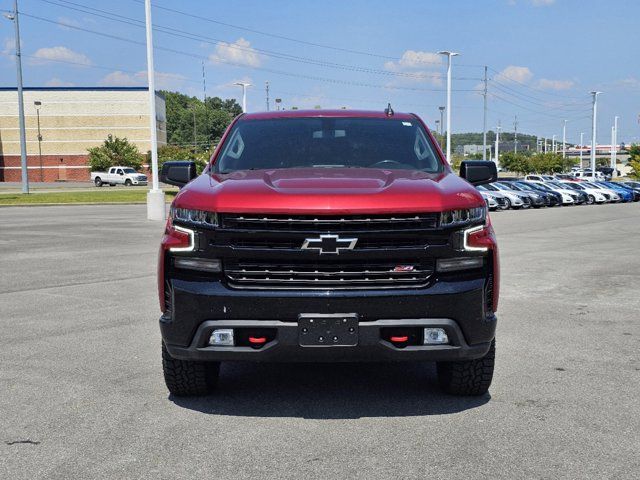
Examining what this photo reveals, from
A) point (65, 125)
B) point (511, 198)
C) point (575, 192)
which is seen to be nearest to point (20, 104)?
point (511, 198)

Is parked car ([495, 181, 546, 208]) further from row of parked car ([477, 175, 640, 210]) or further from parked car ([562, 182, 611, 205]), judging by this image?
parked car ([562, 182, 611, 205])

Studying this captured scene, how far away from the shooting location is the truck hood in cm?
423

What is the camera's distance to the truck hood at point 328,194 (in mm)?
4234

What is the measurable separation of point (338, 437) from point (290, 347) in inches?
23.0

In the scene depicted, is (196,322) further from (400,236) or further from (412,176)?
(412,176)

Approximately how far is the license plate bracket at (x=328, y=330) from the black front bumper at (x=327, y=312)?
3cm

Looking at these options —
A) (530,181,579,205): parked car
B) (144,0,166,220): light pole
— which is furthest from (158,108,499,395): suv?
(530,181,579,205): parked car

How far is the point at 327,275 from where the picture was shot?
4273 mm

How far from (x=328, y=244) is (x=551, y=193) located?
40.2 meters

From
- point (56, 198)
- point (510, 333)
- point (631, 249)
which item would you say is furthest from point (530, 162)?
point (510, 333)

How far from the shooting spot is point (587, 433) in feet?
14.1

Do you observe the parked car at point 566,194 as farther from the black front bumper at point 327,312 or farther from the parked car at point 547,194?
the black front bumper at point 327,312

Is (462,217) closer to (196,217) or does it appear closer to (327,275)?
(327,275)

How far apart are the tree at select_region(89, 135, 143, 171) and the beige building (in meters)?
5.71
